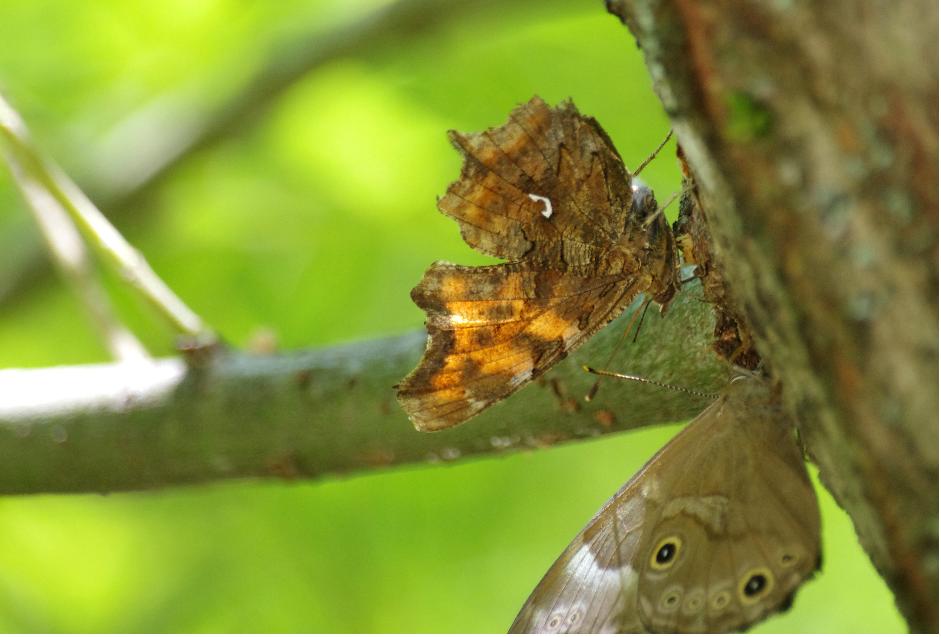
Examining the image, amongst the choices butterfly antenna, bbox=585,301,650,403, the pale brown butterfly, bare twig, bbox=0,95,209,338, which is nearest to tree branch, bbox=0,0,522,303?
bare twig, bbox=0,95,209,338

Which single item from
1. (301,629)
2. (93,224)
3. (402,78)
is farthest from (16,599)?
(402,78)

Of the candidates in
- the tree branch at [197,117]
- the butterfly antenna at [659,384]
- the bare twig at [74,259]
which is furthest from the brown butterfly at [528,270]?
the tree branch at [197,117]

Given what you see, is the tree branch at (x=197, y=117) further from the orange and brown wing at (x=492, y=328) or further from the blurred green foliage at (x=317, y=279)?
the orange and brown wing at (x=492, y=328)

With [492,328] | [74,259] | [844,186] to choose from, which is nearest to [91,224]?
[74,259]

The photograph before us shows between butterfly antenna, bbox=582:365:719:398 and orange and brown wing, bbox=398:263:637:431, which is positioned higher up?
orange and brown wing, bbox=398:263:637:431

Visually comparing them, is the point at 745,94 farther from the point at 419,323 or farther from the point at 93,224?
the point at 419,323

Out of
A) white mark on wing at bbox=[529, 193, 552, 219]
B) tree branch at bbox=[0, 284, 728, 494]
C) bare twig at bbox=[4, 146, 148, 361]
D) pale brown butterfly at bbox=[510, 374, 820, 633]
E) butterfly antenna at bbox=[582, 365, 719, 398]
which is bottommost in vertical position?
pale brown butterfly at bbox=[510, 374, 820, 633]

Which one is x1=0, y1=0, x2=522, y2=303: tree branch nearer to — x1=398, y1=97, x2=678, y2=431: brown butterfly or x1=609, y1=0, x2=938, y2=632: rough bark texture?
x1=398, y1=97, x2=678, y2=431: brown butterfly

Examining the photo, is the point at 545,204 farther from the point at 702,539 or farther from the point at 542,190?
the point at 702,539
